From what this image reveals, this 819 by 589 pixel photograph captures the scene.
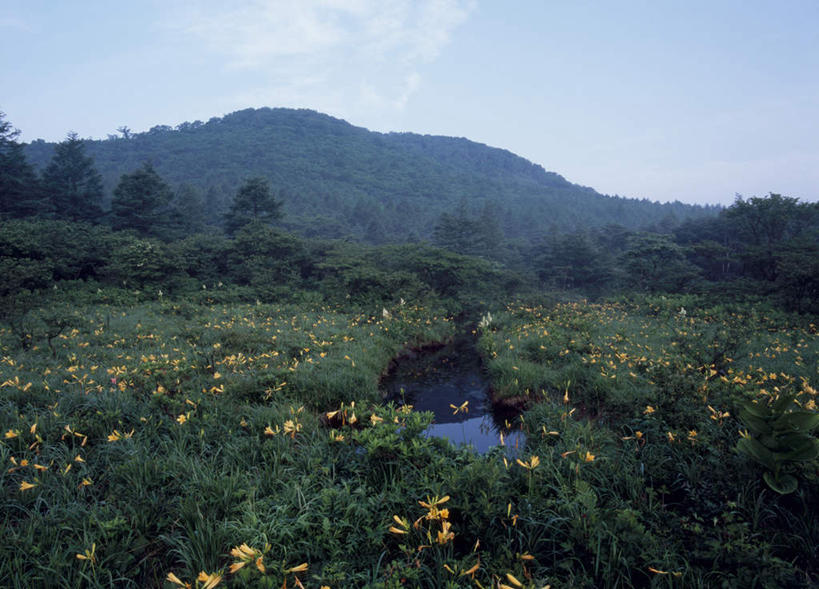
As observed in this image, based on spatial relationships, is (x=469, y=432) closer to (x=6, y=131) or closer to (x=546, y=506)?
(x=546, y=506)

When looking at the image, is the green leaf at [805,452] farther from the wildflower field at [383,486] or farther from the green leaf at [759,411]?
the green leaf at [759,411]

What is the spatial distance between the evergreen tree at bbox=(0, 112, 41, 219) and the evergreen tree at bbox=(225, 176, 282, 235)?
9937 millimetres

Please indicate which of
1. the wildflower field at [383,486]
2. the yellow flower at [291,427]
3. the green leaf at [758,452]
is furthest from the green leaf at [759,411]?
the yellow flower at [291,427]

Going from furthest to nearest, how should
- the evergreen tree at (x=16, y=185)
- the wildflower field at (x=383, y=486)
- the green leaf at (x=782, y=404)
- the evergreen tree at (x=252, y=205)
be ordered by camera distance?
the evergreen tree at (x=252, y=205) < the evergreen tree at (x=16, y=185) < the green leaf at (x=782, y=404) < the wildflower field at (x=383, y=486)

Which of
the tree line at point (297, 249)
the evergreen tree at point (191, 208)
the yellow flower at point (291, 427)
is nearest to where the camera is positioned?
the yellow flower at point (291, 427)

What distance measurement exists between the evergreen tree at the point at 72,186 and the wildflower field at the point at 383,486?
23.3 m

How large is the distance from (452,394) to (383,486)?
14.6 ft

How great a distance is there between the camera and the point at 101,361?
236 inches

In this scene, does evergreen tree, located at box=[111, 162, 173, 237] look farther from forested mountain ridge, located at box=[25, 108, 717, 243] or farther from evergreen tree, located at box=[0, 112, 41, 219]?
forested mountain ridge, located at box=[25, 108, 717, 243]

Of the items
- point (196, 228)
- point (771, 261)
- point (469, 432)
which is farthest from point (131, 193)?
point (771, 261)

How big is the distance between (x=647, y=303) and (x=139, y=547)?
15.2m

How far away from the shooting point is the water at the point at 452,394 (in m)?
5.45

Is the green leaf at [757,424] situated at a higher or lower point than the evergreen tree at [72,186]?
lower

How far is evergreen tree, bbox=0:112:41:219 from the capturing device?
20.2 m
